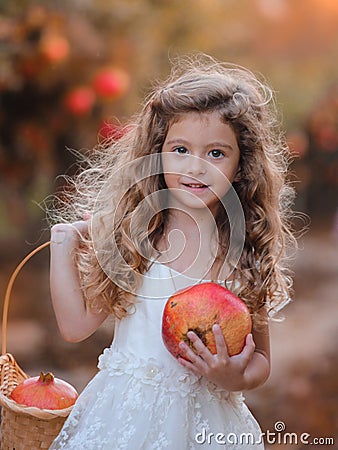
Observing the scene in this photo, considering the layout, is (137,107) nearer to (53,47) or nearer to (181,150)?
(53,47)

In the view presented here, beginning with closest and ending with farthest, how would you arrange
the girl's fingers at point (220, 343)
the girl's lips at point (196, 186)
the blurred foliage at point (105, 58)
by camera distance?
the girl's fingers at point (220, 343) → the girl's lips at point (196, 186) → the blurred foliage at point (105, 58)

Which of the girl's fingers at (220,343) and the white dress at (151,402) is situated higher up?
the girl's fingers at (220,343)

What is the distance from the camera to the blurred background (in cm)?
255

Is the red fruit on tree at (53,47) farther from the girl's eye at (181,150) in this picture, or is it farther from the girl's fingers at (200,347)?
the girl's fingers at (200,347)

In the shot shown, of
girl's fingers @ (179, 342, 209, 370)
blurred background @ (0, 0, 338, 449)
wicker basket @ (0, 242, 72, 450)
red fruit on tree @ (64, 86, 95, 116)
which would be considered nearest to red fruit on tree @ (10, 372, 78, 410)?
wicker basket @ (0, 242, 72, 450)

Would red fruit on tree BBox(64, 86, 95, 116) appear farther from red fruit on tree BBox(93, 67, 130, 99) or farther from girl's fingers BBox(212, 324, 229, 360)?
girl's fingers BBox(212, 324, 229, 360)

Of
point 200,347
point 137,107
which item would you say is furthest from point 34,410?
point 137,107

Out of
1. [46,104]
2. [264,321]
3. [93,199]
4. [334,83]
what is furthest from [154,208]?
[334,83]

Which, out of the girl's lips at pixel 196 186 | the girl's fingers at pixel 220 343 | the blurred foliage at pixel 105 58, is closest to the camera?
the girl's fingers at pixel 220 343

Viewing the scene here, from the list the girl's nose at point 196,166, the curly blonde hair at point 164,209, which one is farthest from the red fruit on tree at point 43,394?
the girl's nose at point 196,166

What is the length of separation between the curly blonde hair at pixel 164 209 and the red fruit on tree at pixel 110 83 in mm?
1346

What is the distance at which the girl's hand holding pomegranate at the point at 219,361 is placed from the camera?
1.04 metres

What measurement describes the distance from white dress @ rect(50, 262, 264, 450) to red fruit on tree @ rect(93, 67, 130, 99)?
150 cm

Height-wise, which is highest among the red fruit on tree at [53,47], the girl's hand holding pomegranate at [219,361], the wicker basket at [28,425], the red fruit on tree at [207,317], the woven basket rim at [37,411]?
the red fruit on tree at [53,47]
